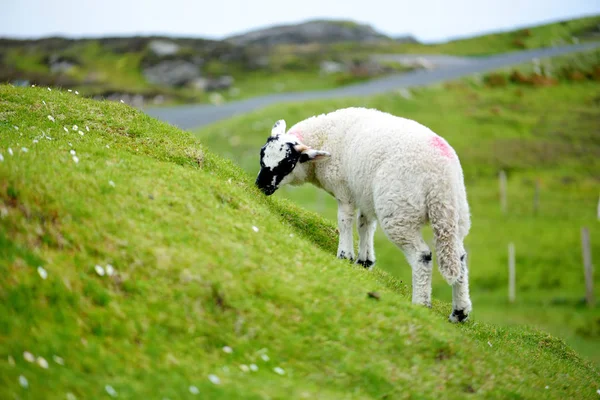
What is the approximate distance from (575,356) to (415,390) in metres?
7.55

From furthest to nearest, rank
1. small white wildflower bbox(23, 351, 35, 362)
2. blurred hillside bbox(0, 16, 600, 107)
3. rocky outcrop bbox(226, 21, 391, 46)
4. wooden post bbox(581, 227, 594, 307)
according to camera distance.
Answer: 1. rocky outcrop bbox(226, 21, 391, 46)
2. blurred hillside bbox(0, 16, 600, 107)
3. wooden post bbox(581, 227, 594, 307)
4. small white wildflower bbox(23, 351, 35, 362)

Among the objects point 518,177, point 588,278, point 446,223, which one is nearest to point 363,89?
point 518,177

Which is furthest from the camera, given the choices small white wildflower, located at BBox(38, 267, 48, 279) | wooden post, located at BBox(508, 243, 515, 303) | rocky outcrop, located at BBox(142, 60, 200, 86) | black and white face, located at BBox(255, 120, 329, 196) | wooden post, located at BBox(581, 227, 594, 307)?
rocky outcrop, located at BBox(142, 60, 200, 86)

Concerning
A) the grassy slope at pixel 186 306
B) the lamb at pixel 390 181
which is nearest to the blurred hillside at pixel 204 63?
the lamb at pixel 390 181

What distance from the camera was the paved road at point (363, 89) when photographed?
53.1 meters

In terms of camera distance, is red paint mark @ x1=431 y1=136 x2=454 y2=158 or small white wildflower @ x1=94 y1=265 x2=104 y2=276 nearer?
small white wildflower @ x1=94 y1=265 x2=104 y2=276

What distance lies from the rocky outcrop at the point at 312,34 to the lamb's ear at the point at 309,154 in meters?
131

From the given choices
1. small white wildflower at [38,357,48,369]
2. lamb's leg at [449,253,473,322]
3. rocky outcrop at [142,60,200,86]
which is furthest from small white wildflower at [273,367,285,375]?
rocky outcrop at [142,60,200,86]

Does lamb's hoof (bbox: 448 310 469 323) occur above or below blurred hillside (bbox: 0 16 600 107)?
below

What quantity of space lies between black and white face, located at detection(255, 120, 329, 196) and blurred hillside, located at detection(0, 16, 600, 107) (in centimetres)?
4878

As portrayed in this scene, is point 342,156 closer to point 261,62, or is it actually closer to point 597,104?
point 597,104

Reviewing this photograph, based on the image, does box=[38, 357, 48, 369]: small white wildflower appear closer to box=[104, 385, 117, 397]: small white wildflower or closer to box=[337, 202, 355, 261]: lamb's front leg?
box=[104, 385, 117, 397]: small white wildflower

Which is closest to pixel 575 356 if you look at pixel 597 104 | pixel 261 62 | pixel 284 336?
pixel 284 336

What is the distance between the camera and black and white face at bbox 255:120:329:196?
14.8 metres
